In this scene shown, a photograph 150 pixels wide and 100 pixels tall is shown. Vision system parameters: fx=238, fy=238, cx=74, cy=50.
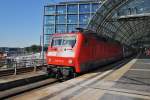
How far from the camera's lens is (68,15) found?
6284cm

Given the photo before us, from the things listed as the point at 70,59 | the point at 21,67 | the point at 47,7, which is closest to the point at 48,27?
the point at 47,7

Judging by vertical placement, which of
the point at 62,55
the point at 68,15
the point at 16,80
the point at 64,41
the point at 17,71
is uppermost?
the point at 68,15

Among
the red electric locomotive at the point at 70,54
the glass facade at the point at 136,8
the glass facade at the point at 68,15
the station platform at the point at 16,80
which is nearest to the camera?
the station platform at the point at 16,80

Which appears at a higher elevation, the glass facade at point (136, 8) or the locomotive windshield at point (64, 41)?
the glass facade at point (136, 8)

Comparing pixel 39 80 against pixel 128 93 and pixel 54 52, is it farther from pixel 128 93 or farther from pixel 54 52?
pixel 128 93

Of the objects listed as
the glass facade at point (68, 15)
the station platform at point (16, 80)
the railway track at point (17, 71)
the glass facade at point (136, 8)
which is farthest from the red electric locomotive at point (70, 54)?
the glass facade at point (68, 15)

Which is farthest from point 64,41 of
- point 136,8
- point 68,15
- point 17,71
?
point 68,15

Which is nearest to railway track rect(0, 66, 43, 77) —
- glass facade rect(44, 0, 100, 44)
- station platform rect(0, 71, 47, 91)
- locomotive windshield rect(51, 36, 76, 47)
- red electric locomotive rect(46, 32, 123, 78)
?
station platform rect(0, 71, 47, 91)

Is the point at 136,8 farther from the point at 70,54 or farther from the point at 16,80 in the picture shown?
the point at 16,80

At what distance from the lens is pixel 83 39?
50.6 ft

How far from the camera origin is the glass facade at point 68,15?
6050 cm

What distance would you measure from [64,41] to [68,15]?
47857 mm

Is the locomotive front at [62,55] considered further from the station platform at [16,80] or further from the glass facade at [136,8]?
the glass facade at [136,8]

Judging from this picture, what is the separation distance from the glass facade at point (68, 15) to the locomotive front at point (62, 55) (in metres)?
43.6
